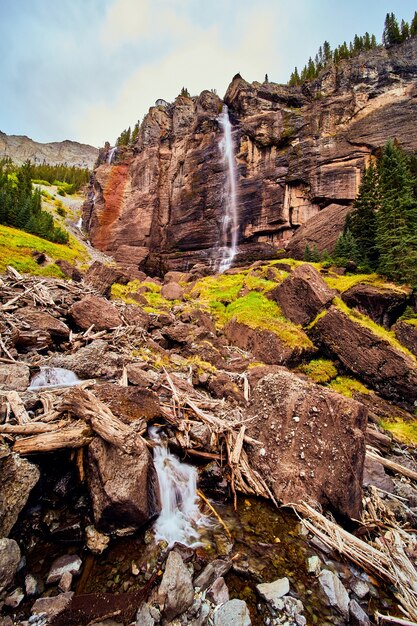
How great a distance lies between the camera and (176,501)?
229 inches

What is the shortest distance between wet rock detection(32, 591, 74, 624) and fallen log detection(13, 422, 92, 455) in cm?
189

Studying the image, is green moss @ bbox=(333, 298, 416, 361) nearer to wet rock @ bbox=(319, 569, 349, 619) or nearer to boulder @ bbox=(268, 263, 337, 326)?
boulder @ bbox=(268, 263, 337, 326)

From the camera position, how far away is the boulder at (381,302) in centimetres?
1593

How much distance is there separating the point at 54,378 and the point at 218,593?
255 inches

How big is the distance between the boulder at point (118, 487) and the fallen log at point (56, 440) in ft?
0.73

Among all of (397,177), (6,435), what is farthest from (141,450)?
(397,177)

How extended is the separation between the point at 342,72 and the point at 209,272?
34103mm

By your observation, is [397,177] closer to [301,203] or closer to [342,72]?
[301,203]

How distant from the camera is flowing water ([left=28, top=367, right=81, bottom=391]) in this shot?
7.88 metres

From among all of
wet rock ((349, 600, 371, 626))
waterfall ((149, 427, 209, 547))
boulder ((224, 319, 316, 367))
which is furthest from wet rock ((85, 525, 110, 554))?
boulder ((224, 319, 316, 367))

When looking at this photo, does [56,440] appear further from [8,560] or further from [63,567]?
[63,567]

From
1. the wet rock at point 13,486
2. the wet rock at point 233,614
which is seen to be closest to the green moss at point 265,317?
the wet rock at point 233,614

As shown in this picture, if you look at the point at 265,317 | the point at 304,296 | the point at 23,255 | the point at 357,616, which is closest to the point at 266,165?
the point at 304,296

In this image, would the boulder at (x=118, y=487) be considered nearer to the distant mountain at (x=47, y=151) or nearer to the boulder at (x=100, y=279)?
the boulder at (x=100, y=279)
